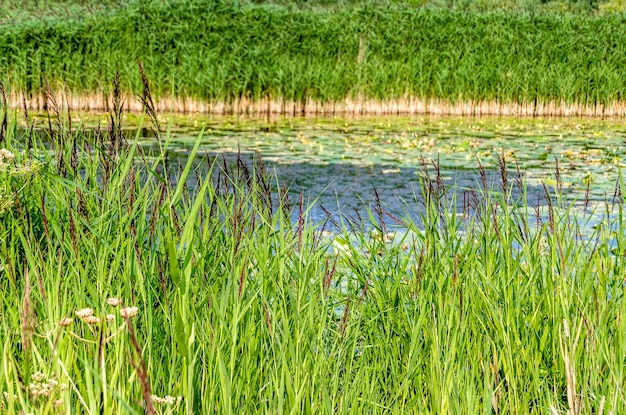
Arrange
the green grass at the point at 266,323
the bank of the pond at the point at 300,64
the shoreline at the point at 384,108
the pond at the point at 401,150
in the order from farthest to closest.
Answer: the shoreline at the point at 384,108 < the bank of the pond at the point at 300,64 < the pond at the point at 401,150 < the green grass at the point at 266,323

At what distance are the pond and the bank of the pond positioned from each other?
0.67 m

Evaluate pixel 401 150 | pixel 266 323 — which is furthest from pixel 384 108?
pixel 266 323

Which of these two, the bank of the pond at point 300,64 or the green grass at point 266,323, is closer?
the green grass at point 266,323

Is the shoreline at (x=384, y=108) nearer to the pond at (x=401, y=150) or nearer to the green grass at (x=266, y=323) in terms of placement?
the pond at (x=401, y=150)

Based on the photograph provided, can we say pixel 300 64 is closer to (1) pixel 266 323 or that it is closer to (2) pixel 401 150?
(2) pixel 401 150

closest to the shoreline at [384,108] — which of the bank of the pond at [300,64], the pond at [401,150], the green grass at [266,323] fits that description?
the bank of the pond at [300,64]

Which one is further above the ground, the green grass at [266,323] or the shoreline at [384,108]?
the shoreline at [384,108]

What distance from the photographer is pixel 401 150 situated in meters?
12.0

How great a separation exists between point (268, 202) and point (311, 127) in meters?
11.5

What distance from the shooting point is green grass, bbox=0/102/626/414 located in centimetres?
222

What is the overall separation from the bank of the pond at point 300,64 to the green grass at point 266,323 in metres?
12.4

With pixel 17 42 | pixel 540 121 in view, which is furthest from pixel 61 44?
pixel 540 121

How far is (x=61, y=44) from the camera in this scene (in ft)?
55.7

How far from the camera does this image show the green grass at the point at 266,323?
2.22 metres
